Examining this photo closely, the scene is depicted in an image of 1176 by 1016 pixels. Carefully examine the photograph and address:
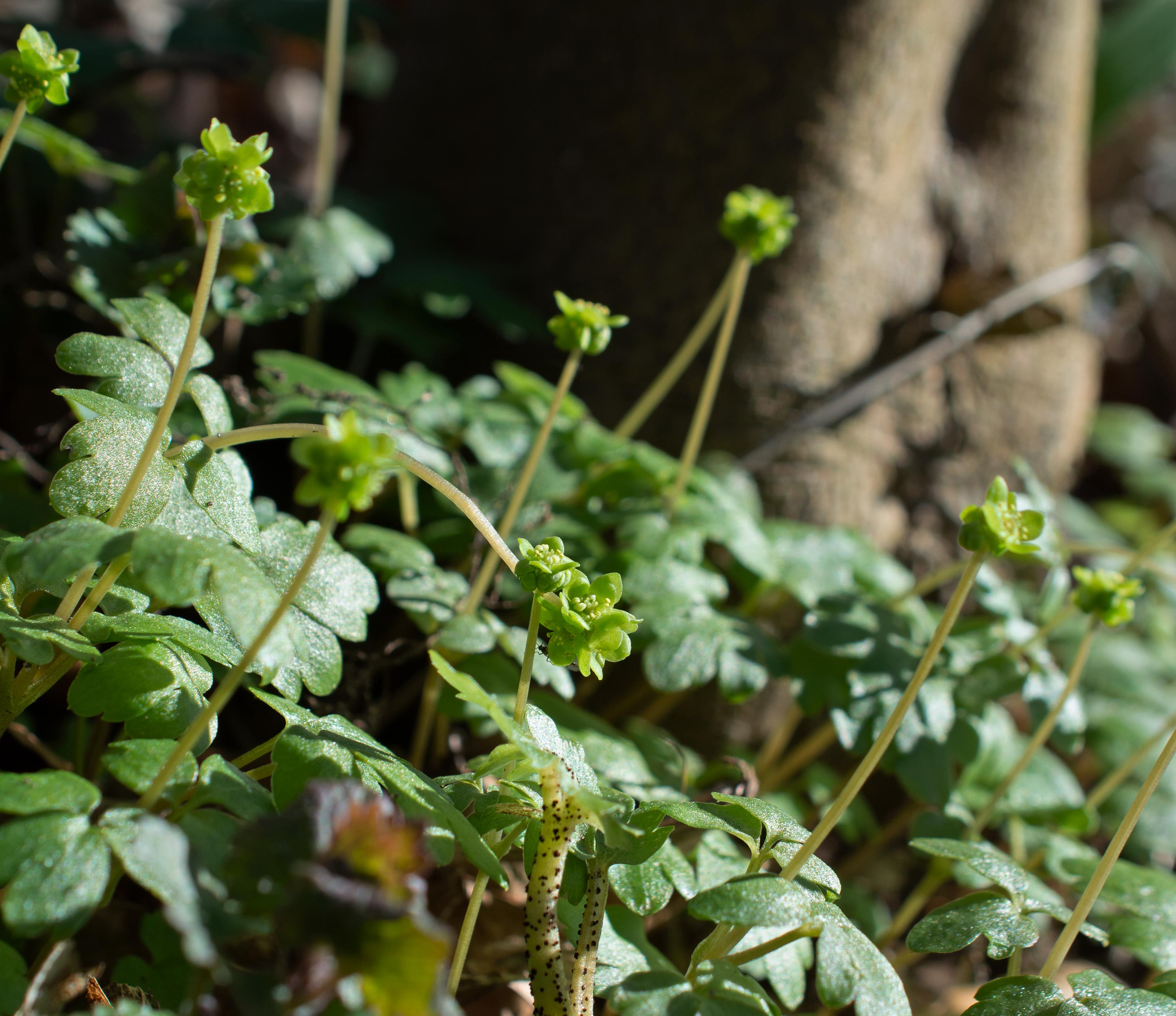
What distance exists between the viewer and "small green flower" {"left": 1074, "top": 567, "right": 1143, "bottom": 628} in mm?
1147

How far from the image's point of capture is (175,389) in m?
0.82

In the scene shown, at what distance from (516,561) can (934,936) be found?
563 millimetres

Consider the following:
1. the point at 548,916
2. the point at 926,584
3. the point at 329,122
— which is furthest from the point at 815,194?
the point at 548,916

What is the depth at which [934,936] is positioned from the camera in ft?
2.97

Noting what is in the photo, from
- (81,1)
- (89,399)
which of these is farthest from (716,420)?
(81,1)

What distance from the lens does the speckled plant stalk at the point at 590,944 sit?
2.77ft

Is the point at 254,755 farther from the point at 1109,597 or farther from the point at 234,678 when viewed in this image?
the point at 1109,597

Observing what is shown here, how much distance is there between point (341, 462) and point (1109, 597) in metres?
0.98

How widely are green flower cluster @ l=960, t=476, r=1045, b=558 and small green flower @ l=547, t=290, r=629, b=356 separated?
471mm

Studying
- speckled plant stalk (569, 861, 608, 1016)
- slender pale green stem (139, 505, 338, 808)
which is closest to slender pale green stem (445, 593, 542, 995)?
speckled plant stalk (569, 861, 608, 1016)

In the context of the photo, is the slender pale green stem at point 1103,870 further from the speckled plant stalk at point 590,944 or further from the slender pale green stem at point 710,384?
the slender pale green stem at point 710,384

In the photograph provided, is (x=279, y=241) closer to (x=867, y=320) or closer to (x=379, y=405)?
(x=379, y=405)

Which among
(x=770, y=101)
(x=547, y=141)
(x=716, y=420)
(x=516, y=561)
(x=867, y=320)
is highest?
(x=770, y=101)

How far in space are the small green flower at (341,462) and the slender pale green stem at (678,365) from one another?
805mm
